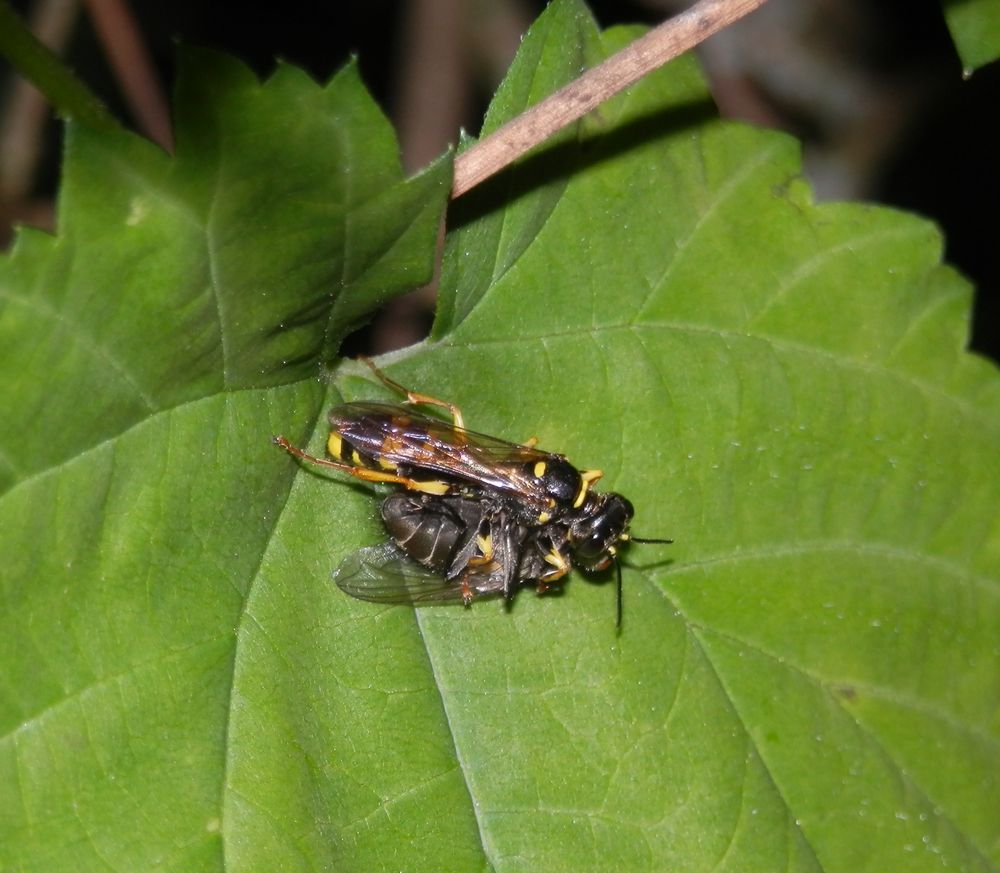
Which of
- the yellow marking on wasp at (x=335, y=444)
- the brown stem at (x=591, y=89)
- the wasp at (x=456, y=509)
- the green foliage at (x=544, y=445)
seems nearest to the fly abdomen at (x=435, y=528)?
the wasp at (x=456, y=509)

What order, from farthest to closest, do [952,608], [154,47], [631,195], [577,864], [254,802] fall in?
[154,47] → [952,608] → [631,195] → [577,864] → [254,802]

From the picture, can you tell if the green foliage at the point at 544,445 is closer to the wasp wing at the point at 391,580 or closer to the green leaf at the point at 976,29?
the wasp wing at the point at 391,580

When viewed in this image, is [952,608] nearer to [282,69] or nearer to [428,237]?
[428,237]

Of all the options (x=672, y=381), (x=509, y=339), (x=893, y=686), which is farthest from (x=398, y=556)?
(x=893, y=686)

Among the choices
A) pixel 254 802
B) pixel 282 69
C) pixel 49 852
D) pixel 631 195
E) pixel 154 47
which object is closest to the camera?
pixel 282 69

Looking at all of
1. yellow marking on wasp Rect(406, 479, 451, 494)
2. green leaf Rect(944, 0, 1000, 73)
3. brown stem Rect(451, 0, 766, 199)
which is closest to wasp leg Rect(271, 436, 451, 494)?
yellow marking on wasp Rect(406, 479, 451, 494)

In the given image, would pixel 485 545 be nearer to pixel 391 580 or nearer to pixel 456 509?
pixel 456 509
